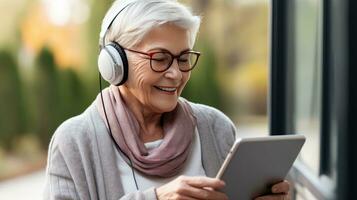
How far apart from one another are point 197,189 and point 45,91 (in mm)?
3156

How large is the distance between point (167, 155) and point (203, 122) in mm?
186

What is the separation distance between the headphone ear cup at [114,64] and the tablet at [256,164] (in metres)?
0.38

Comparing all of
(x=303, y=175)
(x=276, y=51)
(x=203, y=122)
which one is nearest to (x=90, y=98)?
(x=276, y=51)

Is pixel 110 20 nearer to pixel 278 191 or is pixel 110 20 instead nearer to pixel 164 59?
pixel 164 59

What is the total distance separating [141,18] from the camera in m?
1.49

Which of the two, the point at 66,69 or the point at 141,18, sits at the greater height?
the point at 141,18

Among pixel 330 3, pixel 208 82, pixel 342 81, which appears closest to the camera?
pixel 342 81

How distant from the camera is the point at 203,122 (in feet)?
5.48

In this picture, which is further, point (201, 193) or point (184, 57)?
point (184, 57)

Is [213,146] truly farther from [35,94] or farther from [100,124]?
[35,94]

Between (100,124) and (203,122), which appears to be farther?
(203,122)

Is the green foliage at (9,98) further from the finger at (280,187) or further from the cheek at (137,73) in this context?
the finger at (280,187)

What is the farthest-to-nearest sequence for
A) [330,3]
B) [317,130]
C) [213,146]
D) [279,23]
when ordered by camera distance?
[279,23] < [317,130] < [330,3] < [213,146]

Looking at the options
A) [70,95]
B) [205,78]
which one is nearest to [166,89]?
[205,78]
